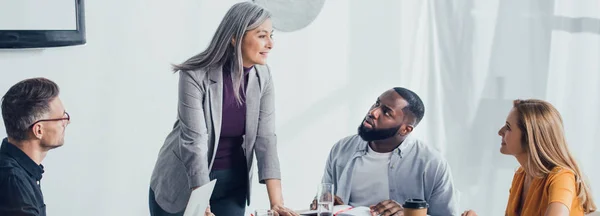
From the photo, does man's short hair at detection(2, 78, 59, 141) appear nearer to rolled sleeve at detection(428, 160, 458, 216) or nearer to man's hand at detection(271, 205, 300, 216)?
man's hand at detection(271, 205, 300, 216)

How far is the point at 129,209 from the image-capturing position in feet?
10.5

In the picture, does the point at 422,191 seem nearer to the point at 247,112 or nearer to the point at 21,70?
the point at 247,112

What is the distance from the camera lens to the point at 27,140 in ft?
7.20

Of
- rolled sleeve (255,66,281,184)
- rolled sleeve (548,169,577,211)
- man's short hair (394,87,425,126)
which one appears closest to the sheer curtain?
man's short hair (394,87,425,126)

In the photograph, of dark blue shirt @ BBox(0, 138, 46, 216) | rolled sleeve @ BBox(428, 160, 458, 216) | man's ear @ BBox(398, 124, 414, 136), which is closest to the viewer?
dark blue shirt @ BBox(0, 138, 46, 216)

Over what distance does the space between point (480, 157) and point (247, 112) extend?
76.7 inches

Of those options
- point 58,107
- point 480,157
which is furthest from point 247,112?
point 480,157

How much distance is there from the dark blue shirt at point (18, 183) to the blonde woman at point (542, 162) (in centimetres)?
124

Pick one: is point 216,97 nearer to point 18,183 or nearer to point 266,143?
point 266,143

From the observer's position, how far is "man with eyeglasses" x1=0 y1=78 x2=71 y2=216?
2.08m

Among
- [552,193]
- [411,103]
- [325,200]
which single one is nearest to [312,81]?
[411,103]

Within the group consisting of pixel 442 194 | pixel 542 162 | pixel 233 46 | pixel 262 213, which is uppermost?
pixel 233 46

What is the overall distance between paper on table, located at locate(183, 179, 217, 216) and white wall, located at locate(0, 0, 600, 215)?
113cm

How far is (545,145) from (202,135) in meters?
1.08
